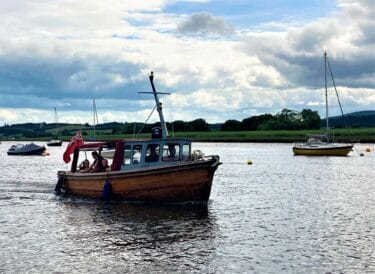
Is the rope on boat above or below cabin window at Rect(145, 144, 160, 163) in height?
below

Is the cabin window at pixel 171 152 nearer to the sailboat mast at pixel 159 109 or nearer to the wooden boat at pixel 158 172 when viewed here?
the wooden boat at pixel 158 172

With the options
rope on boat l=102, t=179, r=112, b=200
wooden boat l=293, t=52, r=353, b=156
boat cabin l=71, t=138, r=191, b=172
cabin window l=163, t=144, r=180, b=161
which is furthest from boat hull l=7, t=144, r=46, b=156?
cabin window l=163, t=144, r=180, b=161

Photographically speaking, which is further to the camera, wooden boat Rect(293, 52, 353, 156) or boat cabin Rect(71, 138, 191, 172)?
wooden boat Rect(293, 52, 353, 156)

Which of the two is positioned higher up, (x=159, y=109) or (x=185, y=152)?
(x=159, y=109)

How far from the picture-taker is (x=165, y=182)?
3341cm

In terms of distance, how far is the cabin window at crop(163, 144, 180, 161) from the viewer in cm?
3398

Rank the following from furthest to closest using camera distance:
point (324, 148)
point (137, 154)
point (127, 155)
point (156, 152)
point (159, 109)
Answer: point (324, 148), point (159, 109), point (127, 155), point (137, 154), point (156, 152)

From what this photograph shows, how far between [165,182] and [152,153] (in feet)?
6.15

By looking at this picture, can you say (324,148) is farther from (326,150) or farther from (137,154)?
(137,154)

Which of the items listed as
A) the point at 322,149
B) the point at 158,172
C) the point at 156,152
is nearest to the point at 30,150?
the point at 322,149

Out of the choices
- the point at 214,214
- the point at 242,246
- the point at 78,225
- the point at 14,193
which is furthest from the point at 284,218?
the point at 14,193

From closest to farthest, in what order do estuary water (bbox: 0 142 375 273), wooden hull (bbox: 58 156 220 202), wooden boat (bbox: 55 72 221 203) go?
estuary water (bbox: 0 142 375 273) → wooden hull (bbox: 58 156 220 202) → wooden boat (bbox: 55 72 221 203)

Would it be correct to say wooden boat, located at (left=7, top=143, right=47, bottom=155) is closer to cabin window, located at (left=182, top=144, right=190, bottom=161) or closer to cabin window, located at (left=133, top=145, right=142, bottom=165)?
cabin window, located at (left=133, top=145, right=142, bottom=165)

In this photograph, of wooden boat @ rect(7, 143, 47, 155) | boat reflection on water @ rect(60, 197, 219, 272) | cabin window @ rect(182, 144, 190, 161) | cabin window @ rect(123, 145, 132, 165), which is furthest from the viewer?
wooden boat @ rect(7, 143, 47, 155)
